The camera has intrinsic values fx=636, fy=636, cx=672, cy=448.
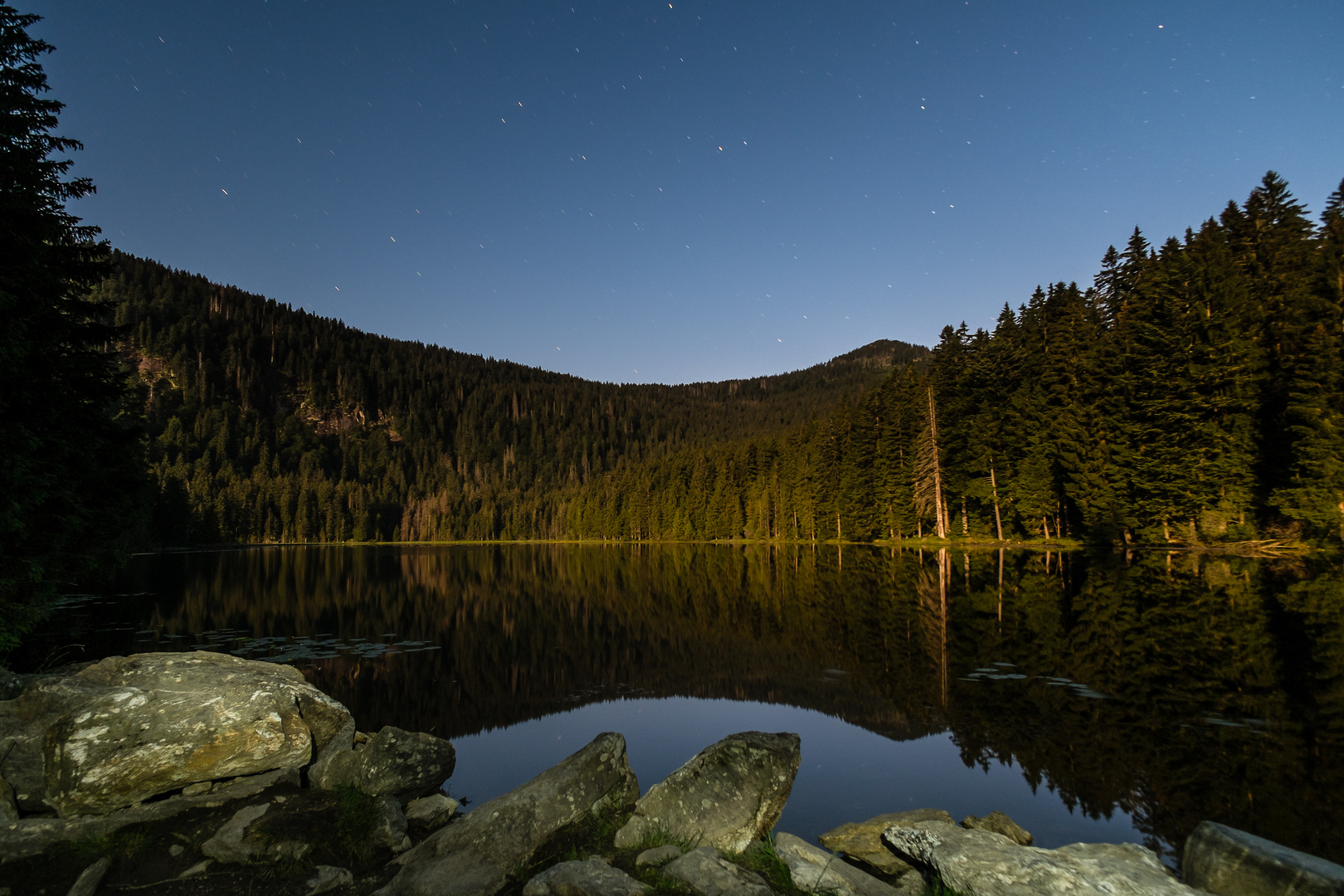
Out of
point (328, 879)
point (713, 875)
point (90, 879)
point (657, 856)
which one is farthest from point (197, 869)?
point (713, 875)

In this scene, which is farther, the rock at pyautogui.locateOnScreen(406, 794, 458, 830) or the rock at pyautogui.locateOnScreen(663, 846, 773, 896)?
the rock at pyautogui.locateOnScreen(406, 794, 458, 830)

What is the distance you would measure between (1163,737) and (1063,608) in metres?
12.8

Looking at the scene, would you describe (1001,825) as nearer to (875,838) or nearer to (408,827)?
(875,838)

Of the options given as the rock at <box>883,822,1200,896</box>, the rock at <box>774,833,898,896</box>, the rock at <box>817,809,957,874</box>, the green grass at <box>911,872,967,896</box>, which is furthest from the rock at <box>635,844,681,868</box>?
the rock at <box>883,822,1200,896</box>

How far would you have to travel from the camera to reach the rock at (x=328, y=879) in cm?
628

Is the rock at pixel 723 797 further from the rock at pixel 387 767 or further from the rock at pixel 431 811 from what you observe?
the rock at pixel 387 767

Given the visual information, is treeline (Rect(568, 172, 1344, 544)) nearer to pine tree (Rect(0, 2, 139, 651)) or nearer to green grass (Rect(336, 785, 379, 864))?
green grass (Rect(336, 785, 379, 864))

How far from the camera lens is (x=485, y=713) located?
44.3 feet

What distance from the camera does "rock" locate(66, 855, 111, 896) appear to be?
596 cm

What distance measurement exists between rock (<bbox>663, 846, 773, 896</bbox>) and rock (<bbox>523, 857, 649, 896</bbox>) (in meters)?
0.40

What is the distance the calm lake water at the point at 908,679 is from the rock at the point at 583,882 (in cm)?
349

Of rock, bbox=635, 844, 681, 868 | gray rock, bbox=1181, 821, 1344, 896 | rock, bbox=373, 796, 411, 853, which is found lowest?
rock, bbox=373, 796, 411, 853

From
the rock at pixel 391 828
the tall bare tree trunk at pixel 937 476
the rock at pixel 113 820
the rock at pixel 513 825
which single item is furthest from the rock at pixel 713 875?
the tall bare tree trunk at pixel 937 476

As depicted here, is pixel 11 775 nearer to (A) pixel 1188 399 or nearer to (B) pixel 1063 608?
(B) pixel 1063 608
